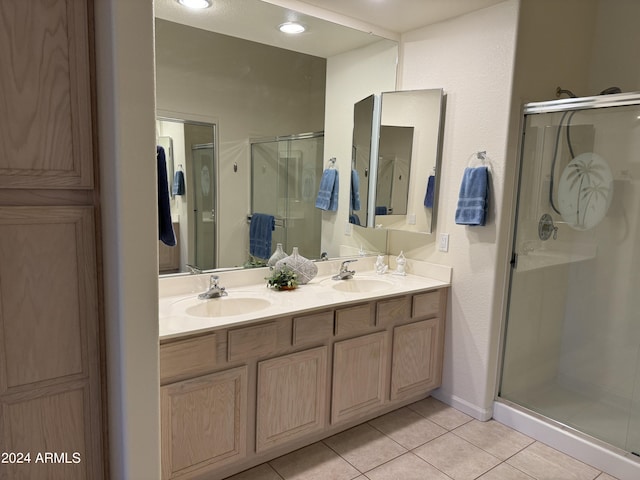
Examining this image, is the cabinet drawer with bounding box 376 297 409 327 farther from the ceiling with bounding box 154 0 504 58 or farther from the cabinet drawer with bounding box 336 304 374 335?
the ceiling with bounding box 154 0 504 58

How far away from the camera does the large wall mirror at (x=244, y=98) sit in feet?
7.57

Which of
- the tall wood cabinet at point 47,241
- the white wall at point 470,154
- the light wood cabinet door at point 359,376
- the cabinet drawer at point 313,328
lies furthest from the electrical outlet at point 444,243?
the tall wood cabinet at point 47,241

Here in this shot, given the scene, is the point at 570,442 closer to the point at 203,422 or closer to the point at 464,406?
the point at 464,406

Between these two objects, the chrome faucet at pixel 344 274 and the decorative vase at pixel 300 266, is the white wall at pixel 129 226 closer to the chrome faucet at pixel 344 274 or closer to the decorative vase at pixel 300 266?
the decorative vase at pixel 300 266

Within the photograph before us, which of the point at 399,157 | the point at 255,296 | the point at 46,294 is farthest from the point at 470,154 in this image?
the point at 46,294

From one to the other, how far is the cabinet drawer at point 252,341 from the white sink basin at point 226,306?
25cm

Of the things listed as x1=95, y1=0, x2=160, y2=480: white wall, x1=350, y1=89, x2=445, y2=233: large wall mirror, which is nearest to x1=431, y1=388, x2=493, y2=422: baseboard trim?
x1=350, y1=89, x2=445, y2=233: large wall mirror

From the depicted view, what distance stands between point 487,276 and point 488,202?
0.46 meters

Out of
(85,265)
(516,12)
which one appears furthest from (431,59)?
(85,265)

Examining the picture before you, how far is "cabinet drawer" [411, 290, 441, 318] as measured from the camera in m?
2.75

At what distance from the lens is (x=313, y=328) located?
89.1 inches

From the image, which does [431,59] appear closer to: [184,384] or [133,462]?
[184,384]

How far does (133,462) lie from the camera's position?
1576 millimetres

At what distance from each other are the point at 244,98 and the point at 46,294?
1547 mm
